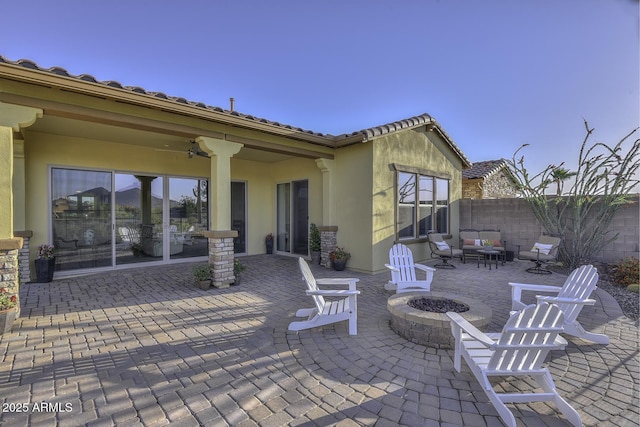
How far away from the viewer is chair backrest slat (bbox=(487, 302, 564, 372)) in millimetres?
2172

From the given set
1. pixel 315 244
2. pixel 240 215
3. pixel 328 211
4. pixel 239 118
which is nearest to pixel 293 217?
pixel 315 244

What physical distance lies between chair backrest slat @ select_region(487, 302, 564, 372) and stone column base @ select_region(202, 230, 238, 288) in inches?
180

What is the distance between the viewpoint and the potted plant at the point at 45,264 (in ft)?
19.0

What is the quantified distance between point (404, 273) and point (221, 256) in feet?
11.4

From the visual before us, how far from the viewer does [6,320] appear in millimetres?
3480

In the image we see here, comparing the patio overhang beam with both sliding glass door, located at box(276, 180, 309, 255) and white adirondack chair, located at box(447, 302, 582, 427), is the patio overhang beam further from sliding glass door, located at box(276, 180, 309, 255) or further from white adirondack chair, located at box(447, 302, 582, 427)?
white adirondack chair, located at box(447, 302, 582, 427)

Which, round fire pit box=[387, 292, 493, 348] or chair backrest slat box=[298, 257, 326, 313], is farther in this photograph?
chair backrest slat box=[298, 257, 326, 313]

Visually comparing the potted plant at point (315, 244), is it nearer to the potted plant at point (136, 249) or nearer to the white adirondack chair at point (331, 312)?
the white adirondack chair at point (331, 312)

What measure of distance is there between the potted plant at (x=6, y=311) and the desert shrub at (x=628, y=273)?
10469 millimetres

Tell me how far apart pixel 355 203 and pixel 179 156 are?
5.01 meters

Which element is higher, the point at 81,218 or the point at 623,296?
the point at 81,218

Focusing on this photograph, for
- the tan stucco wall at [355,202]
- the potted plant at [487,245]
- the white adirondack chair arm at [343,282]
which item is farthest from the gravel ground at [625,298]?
the tan stucco wall at [355,202]

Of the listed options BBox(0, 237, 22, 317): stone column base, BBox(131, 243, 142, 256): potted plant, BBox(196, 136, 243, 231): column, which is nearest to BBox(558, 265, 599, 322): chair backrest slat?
BBox(196, 136, 243, 231): column

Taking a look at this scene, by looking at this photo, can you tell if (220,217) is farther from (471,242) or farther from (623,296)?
(623,296)
